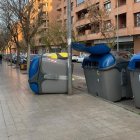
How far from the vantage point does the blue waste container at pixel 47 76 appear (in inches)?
487

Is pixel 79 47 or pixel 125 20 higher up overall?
pixel 125 20

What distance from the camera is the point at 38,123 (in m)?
7.71

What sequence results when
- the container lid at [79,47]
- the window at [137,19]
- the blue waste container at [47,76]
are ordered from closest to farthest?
the container lid at [79,47], the blue waste container at [47,76], the window at [137,19]

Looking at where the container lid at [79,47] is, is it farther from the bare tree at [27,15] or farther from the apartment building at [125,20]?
the apartment building at [125,20]

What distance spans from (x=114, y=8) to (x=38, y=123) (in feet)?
150

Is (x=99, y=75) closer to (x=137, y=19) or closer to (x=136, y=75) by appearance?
(x=136, y=75)

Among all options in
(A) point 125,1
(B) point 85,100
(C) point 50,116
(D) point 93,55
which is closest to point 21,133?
(C) point 50,116

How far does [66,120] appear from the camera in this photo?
26.1ft

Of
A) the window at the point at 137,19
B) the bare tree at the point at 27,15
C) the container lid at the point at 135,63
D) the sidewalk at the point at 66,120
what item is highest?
the window at the point at 137,19

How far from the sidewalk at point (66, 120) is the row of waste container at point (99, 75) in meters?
0.51

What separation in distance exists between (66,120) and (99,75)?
3.11 meters

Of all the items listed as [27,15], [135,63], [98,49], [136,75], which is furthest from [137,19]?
[136,75]

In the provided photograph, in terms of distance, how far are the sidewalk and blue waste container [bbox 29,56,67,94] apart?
3.35ft

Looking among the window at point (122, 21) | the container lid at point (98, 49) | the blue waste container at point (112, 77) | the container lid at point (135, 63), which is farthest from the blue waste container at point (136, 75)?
the window at point (122, 21)
